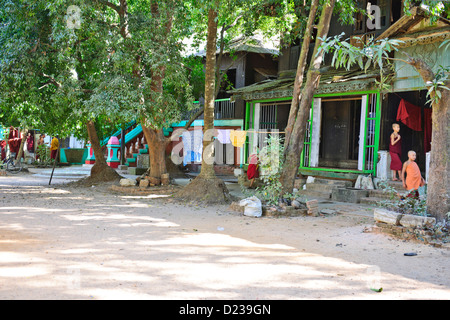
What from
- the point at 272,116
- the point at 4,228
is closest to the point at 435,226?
the point at 4,228

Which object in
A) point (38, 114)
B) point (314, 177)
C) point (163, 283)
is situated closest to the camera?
point (163, 283)

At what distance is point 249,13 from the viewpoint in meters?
13.1

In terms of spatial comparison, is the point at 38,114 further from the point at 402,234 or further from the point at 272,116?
the point at 402,234

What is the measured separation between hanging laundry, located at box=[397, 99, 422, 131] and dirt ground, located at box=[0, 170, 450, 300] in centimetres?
410

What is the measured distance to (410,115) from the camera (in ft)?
41.1

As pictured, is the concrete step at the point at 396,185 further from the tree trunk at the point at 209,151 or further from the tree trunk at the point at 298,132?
the tree trunk at the point at 209,151

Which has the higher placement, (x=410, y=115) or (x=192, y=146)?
(x=410, y=115)

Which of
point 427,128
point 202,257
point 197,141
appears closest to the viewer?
point 202,257

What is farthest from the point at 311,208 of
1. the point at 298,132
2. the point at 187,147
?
the point at 187,147

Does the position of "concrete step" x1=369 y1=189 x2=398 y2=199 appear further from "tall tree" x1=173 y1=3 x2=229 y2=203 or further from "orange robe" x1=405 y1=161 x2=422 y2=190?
"tall tree" x1=173 y1=3 x2=229 y2=203

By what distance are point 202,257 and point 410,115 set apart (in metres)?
9.27

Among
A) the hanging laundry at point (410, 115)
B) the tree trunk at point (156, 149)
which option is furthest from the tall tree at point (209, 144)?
the hanging laundry at point (410, 115)

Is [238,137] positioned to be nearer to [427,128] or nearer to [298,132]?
[298,132]

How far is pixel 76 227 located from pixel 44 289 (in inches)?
132
